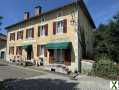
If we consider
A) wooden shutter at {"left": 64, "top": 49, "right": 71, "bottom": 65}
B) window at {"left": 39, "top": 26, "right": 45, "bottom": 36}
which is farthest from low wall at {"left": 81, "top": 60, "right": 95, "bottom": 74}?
window at {"left": 39, "top": 26, "right": 45, "bottom": 36}

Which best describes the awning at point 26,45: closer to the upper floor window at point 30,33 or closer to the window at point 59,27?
the upper floor window at point 30,33

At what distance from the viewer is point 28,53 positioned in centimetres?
2867

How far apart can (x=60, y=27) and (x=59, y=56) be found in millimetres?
3571

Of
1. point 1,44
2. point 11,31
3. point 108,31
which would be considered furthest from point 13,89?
point 1,44

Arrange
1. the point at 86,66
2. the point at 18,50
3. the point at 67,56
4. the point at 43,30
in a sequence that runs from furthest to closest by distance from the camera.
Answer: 1. the point at 18,50
2. the point at 43,30
3. the point at 67,56
4. the point at 86,66

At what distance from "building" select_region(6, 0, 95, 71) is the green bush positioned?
2695 millimetres

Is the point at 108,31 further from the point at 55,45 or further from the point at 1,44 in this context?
the point at 1,44

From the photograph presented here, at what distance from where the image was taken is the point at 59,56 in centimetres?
2358

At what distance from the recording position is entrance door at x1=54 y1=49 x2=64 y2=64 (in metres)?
23.2

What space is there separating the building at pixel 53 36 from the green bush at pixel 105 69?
8.84 ft

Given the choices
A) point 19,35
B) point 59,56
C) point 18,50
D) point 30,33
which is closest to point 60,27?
point 59,56

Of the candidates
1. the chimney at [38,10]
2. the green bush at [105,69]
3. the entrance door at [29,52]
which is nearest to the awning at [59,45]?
the green bush at [105,69]

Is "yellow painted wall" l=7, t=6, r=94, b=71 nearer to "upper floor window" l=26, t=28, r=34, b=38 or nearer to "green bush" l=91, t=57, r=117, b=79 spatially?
"upper floor window" l=26, t=28, r=34, b=38

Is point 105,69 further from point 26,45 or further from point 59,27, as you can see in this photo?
point 26,45
